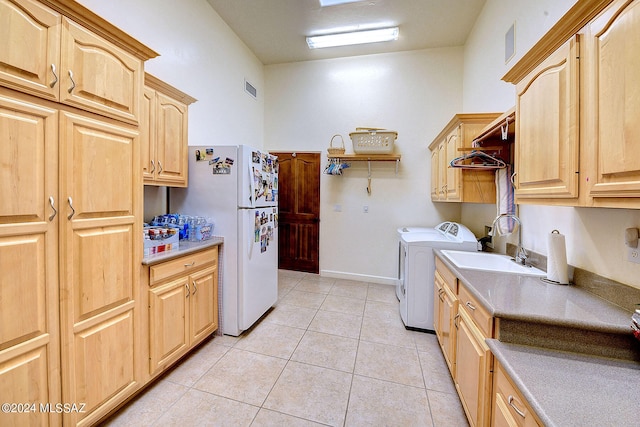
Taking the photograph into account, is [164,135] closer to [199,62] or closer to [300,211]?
[199,62]

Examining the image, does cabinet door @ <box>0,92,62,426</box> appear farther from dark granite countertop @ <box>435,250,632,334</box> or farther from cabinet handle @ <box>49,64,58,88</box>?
dark granite countertop @ <box>435,250,632,334</box>

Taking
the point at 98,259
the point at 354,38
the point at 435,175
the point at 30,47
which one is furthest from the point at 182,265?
the point at 354,38

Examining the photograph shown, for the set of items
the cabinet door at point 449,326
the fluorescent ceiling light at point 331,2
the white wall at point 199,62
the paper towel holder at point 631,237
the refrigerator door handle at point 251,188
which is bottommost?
the cabinet door at point 449,326

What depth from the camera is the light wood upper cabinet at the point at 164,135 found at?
1.88 m

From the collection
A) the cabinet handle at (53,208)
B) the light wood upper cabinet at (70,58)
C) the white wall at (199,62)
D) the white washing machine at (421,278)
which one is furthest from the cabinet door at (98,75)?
the white washing machine at (421,278)

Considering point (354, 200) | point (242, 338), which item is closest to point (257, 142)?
point (354, 200)

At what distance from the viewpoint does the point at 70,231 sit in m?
1.19

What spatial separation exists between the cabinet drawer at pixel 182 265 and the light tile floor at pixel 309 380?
2.45ft

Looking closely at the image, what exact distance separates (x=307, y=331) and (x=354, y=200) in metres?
2.16

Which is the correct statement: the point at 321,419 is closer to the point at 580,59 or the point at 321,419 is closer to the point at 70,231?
the point at 70,231

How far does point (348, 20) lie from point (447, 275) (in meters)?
3.17

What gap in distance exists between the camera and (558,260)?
140cm

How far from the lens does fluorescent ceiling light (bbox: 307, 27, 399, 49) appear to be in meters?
3.27

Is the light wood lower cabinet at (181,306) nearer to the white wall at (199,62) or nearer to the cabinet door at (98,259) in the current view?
the cabinet door at (98,259)
